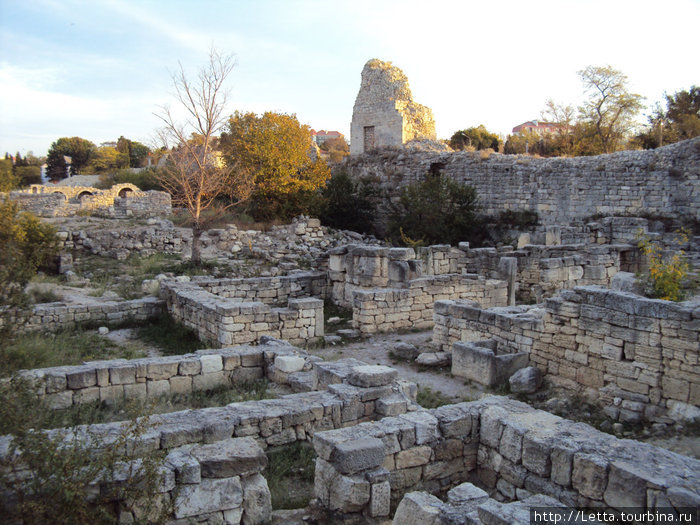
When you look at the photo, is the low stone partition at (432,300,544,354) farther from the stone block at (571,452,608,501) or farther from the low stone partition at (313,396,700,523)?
the stone block at (571,452,608,501)

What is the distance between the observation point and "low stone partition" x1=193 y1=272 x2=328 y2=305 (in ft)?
40.9

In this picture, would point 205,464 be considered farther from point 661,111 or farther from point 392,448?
point 661,111

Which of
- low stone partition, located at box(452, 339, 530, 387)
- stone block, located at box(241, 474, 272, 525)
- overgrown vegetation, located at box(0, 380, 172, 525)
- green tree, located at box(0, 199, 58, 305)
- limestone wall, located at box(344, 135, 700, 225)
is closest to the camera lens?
overgrown vegetation, located at box(0, 380, 172, 525)

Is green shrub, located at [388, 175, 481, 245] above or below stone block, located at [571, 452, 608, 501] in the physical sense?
above

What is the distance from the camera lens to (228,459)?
168 inches

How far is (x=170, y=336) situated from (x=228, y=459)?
271 inches

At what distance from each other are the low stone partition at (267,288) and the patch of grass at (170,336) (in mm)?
1318

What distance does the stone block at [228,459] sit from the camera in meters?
4.20

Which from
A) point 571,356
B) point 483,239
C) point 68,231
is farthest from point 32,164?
point 571,356

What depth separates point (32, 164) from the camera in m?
64.0

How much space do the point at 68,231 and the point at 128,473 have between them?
56.6 ft

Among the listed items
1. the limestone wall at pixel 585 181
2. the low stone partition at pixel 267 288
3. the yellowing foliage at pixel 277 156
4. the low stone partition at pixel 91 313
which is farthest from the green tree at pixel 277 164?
the low stone partition at pixel 91 313

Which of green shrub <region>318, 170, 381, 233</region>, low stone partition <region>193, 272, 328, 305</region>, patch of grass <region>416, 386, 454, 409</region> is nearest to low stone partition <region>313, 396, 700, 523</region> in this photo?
patch of grass <region>416, 386, 454, 409</region>

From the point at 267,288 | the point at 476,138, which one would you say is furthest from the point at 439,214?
the point at 476,138
